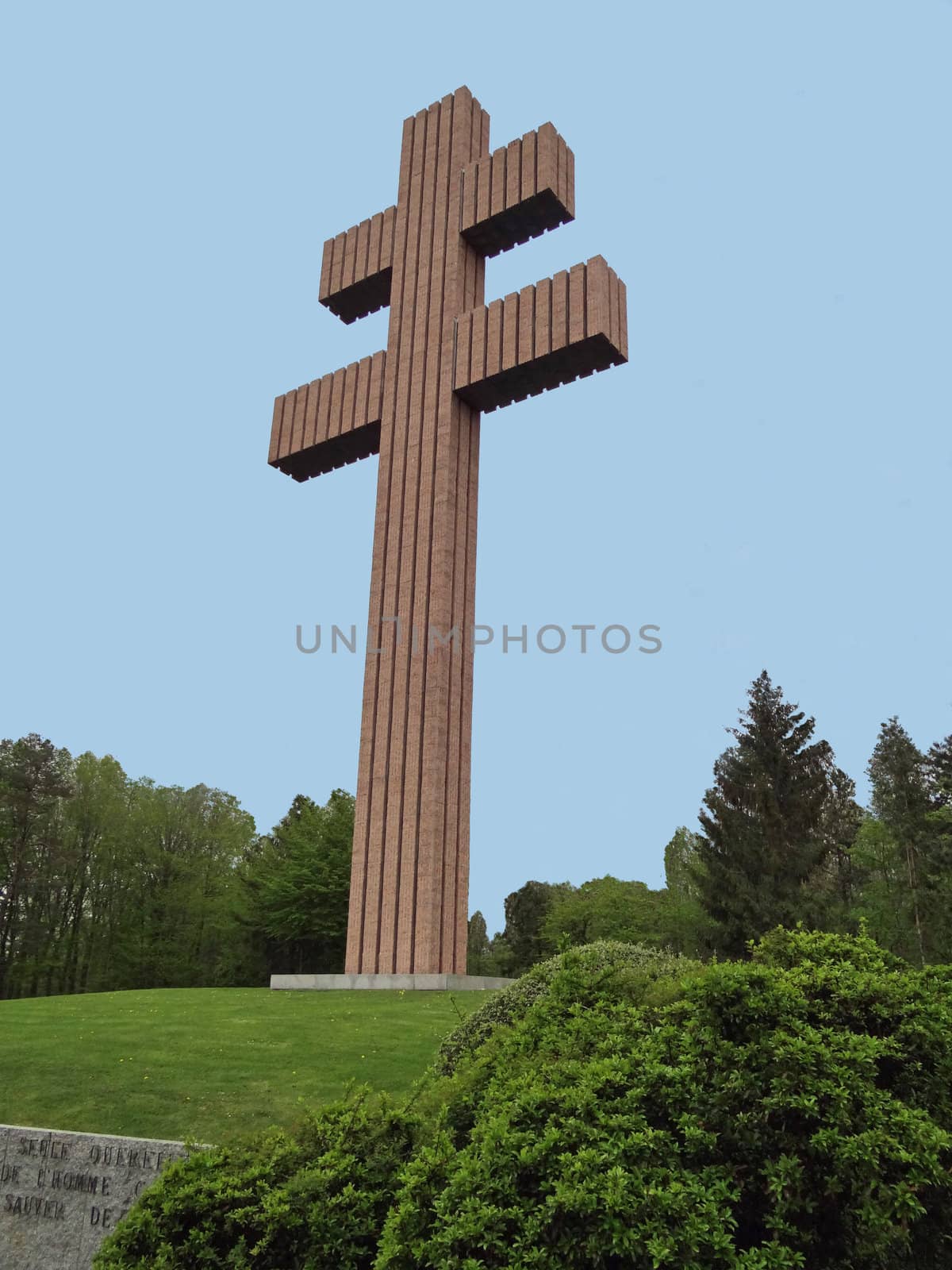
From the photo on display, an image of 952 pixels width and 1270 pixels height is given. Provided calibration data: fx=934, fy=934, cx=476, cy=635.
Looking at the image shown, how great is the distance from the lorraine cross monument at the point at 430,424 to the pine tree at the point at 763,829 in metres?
13.1

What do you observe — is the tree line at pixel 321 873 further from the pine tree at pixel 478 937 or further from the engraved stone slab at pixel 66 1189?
the engraved stone slab at pixel 66 1189

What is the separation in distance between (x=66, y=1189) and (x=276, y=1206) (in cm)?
338

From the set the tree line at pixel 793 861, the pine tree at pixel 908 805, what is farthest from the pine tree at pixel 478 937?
the pine tree at pixel 908 805

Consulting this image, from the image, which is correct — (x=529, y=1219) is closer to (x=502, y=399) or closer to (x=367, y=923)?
(x=367, y=923)

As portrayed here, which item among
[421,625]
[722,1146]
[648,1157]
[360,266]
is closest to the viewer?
[648,1157]

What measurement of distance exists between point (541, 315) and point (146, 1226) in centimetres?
1880

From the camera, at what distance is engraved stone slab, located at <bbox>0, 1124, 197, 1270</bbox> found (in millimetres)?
6727

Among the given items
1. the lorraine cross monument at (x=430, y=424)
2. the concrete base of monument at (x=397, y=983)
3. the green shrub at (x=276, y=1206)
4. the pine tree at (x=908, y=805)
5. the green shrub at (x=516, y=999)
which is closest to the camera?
the green shrub at (x=276, y=1206)

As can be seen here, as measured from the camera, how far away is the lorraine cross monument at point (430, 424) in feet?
63.0

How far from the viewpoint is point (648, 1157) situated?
4102mm

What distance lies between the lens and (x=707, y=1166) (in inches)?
162

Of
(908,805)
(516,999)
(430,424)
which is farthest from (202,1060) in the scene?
(908,805)

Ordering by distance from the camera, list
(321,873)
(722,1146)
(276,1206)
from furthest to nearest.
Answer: (321,873) < (276,1206) < (722,1146)

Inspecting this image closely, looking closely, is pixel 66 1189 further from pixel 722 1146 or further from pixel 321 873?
pixel 321 873
